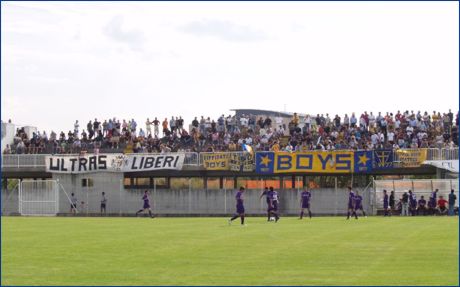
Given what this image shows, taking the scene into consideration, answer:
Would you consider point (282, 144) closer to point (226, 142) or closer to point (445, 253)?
point (226, 142)

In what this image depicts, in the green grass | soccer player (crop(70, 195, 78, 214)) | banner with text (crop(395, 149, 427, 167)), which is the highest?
banner with text (crop(395, 149, 427, 167))

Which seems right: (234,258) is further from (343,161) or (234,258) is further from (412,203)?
(343,161)

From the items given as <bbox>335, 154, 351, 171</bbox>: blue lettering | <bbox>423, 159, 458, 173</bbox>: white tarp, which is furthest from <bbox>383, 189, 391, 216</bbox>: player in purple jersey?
<bbox>335, 154, 351, 171</bbox>: blue lettering

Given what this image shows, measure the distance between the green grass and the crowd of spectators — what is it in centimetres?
2789

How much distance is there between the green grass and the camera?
1580 cm

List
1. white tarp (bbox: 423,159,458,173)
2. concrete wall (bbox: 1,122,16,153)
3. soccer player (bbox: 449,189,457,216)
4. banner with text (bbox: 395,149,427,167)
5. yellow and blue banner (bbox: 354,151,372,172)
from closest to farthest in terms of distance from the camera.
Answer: soccer player (bbox: 449,189,457,216), white tarp (bbox: 423,159,458,173), banner with text (bbox: 395,149,427,167), yellow and blue banner (bbox: 354,151,372,172), concrete wall (bbox: 1,122,16,153)

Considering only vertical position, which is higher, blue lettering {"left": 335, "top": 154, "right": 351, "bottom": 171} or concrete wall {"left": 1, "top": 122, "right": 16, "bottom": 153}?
concrete wall {"left": 1, "top": 122, "right": 16, "bottom": 153}

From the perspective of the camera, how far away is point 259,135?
6247cm

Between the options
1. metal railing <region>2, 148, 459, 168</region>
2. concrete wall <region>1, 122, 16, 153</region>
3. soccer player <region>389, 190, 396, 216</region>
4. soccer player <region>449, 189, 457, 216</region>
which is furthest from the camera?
concrete wall <region>1, 122, 16, 153</region>

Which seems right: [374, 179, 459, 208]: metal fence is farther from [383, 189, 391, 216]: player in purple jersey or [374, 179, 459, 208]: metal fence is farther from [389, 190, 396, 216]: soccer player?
[383, 189, 391, 216]: player in purple jersey

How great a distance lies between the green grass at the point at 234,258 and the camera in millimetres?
15805

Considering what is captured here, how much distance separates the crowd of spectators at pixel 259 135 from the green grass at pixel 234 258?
2789 centimetres

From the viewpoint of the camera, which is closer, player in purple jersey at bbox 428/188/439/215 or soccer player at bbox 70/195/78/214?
player in purple jersey at bbox 428/188/439/215

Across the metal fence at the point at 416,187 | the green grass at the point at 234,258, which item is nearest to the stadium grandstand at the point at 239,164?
the metal fence at the point at 416,187
